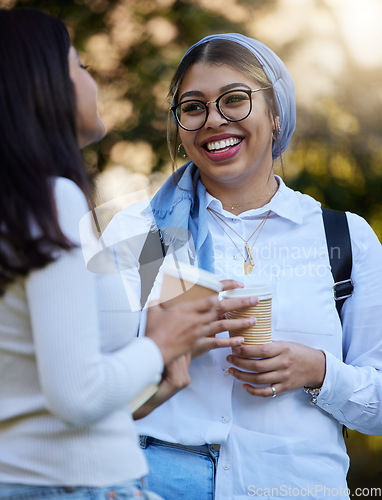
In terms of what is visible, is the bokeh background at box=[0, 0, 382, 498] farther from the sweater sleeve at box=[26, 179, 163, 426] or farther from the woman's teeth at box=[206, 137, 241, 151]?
the sweater sleeve at box=[26, 179, 163, 426]

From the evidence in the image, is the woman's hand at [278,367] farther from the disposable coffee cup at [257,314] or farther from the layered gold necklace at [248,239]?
the layered gold necklace at [248,239]

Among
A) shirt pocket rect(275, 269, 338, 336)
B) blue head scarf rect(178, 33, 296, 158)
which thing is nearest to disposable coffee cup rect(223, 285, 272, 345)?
shirt pocket rect(275, 269, 338, 336)

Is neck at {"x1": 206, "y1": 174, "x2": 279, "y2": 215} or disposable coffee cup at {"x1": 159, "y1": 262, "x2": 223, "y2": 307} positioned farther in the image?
neck at {"x1": 206, "y1": 174, "x2": 279, "y2": 215}

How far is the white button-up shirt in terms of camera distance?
67.2 inches

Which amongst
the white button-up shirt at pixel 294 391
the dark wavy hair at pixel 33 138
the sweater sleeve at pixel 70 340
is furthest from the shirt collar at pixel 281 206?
the sweater sleeve at pixel 70 340

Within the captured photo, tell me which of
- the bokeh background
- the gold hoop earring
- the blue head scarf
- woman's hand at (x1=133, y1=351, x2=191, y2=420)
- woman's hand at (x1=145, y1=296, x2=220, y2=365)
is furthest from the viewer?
the bokeh background

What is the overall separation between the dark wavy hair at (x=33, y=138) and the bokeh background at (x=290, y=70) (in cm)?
331

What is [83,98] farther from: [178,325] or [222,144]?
[222,144]

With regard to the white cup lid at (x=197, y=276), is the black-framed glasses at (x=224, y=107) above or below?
above

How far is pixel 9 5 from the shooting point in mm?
3979

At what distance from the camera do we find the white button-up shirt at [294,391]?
67.2 inches

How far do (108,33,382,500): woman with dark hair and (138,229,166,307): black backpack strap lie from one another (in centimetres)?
3

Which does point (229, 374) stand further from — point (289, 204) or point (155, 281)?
point (289, 204)

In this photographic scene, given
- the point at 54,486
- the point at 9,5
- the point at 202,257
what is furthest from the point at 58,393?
the point at 9,5
